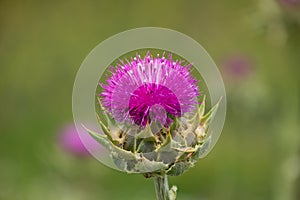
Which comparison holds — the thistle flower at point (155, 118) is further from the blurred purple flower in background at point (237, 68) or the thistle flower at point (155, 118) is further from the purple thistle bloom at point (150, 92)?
the blurred purple flower in background at point (237, 68)

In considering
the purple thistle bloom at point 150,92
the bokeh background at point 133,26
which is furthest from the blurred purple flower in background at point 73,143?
the purple thistle bloom at point 150,92

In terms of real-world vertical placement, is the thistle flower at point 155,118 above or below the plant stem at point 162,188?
above

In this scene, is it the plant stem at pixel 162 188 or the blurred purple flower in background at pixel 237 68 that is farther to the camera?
the blurred purple flower in background at pixel 237 68

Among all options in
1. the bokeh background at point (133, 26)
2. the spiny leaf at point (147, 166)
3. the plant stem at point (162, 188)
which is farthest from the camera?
the bokeh background at point (133, 26)

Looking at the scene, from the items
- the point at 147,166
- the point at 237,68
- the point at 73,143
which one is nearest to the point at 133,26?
the point at 237,68

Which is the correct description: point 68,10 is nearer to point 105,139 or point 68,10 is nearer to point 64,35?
point 64,35

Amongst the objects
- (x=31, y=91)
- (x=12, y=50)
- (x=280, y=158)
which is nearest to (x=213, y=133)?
(x=280, y=158)

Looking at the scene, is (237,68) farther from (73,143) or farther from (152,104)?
(152,104)

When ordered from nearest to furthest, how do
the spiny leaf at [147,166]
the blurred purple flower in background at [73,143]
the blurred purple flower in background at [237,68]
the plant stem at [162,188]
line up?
the spiny leaf at [147,166], the plant stem at [162,188], the blurred purple flower in background at [73,143], the blurred purple flower in background at [237,68]
